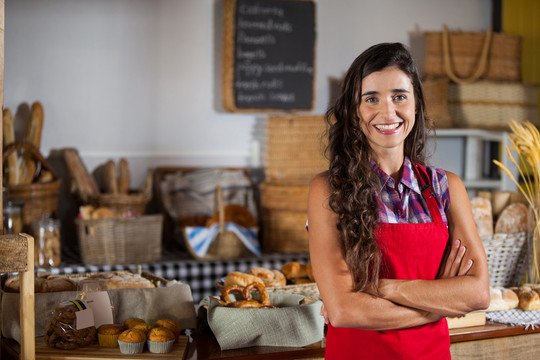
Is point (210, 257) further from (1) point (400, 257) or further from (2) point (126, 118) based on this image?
(1) point (400, 257)

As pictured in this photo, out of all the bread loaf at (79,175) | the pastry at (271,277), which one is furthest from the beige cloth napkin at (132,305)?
the bread loaf at (79,175)

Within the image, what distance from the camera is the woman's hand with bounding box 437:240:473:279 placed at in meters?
1.74

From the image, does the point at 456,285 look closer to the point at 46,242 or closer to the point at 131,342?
the point at 131,342

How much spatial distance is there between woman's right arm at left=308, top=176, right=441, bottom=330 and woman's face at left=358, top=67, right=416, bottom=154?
0.73 feet

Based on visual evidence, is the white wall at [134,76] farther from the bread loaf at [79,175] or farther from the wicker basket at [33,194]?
the wicker basket at [33,194]

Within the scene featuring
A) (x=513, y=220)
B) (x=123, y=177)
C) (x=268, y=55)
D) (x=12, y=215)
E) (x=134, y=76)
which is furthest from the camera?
(x=268, y=55)

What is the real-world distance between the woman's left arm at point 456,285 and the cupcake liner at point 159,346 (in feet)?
2.17

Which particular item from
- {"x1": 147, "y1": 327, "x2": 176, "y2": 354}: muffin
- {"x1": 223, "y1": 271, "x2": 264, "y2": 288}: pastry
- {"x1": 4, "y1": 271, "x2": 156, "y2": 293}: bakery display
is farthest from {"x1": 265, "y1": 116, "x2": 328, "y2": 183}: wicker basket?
{"x1": 147, "y1": 327, "x2": 176, "y2": 354}: muffin

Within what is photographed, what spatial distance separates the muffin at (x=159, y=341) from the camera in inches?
72.8

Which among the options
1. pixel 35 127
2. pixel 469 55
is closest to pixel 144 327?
pixel 35 127

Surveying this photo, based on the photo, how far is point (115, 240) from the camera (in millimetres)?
3705

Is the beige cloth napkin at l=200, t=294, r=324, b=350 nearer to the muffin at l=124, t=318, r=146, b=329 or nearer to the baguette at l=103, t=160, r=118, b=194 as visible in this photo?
the muffin at l=124, t=318, r=146, b=329

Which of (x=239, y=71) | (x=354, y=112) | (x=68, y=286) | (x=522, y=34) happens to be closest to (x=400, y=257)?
(x=354, y=112)

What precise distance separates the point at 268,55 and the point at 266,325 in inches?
124
